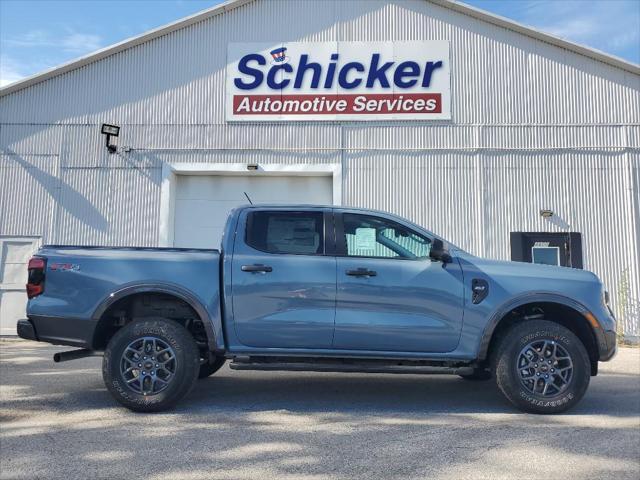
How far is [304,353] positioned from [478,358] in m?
1.61

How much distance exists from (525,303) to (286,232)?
2.33 m

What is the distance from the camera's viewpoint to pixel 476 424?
421 centimetres

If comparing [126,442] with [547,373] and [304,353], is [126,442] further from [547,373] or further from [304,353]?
[547,373]

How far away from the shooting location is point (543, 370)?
4.52m

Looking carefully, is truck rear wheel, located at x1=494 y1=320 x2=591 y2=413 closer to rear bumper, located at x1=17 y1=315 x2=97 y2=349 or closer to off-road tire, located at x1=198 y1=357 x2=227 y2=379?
off-road tire, located at x1=198 y1=357 x2=227 y2=379

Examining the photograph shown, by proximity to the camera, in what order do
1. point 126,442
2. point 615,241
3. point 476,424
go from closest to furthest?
point 126,442, point 476,424, point 615,241

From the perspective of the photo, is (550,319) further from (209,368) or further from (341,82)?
(341,82)

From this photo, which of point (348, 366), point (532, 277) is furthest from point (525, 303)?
point (348, 366)

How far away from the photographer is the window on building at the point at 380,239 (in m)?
4.74

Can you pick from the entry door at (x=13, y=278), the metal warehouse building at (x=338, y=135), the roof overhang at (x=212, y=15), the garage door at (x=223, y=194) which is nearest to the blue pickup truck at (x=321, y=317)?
the metal warehouse building at (x=338, y=135)

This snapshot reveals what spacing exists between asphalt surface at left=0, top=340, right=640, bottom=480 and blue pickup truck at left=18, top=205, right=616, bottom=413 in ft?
1.33

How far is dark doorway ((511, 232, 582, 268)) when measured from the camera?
35.3 ft

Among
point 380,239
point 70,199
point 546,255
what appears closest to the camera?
point 380,239

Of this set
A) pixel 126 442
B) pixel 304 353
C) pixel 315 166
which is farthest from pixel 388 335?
pixel 315 166
